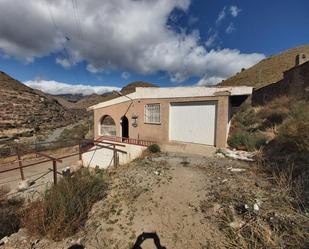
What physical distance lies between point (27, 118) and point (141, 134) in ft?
89.6

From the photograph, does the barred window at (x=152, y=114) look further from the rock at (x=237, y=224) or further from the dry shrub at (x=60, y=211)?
the rock at (x=237, y=224)

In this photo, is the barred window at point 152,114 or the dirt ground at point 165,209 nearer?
the dirt ground at point 165,209

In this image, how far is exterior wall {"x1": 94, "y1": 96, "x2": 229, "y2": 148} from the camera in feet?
31.9

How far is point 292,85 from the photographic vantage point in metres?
16.0

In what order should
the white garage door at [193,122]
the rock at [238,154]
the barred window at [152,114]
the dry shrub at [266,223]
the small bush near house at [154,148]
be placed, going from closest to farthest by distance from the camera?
the dry shrub at [266,223], the rock at [238,154], the white garage door at [193,122], the small bush near house at [154,148], the barred window at [152,114]

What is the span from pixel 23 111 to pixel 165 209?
3522 centimetres

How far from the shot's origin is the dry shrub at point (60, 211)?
387 centimetres

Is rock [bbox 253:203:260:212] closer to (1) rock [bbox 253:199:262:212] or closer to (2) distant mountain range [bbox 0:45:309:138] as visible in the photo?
(1) rock [bbox 253:199:262:212]

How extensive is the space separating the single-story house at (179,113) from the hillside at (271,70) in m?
25.0

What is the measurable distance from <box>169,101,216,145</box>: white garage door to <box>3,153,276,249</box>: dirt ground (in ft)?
10.1

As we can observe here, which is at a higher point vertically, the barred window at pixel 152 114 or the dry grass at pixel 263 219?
the barred window at pixel 152 114

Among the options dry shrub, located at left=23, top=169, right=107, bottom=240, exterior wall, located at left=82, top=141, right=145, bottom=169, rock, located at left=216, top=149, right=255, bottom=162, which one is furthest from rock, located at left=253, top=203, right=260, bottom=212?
exterior wall, located at left=82, top=141, right=145, bottom=169

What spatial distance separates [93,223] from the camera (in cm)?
432

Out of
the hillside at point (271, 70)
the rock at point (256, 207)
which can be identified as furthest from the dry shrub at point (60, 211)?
the hillside at point (271, 70)
